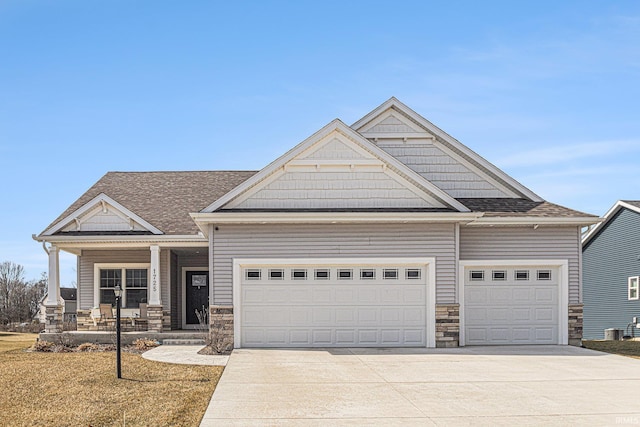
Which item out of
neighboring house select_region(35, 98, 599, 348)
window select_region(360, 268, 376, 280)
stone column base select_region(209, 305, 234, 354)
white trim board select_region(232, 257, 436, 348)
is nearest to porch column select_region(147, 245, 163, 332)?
neighboring house select_region(35, 98, 599, 348)

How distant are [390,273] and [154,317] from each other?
7418 mm

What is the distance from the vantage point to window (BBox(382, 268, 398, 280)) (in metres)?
18.3

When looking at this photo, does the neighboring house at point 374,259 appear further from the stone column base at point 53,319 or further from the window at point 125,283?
the window at point 125,283

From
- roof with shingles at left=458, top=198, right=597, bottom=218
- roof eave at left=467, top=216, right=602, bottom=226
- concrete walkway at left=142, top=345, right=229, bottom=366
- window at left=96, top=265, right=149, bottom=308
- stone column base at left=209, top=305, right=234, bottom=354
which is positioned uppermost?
roof with shingles at left=458, top=198, right=597, bottom=218

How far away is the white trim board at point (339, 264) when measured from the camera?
18062mm

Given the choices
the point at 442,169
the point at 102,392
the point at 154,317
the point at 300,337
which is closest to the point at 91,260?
the point at 154,317

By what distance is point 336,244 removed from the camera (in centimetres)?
1819

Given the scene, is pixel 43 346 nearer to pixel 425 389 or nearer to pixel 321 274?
pixel 321 274

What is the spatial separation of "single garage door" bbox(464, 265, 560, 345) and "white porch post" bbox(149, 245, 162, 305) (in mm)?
9045

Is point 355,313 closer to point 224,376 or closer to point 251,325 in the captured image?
point 251,325

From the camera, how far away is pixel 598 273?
105 ft

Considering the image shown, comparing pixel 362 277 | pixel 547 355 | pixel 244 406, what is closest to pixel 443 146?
pixel 362 277

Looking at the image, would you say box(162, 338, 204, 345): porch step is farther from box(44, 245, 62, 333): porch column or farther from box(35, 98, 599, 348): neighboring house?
box(44, 245, 62, 333): porch column

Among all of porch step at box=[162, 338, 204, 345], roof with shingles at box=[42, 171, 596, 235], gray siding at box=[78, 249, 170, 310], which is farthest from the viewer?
gray siding at box=[78, 249, 170, 310]
